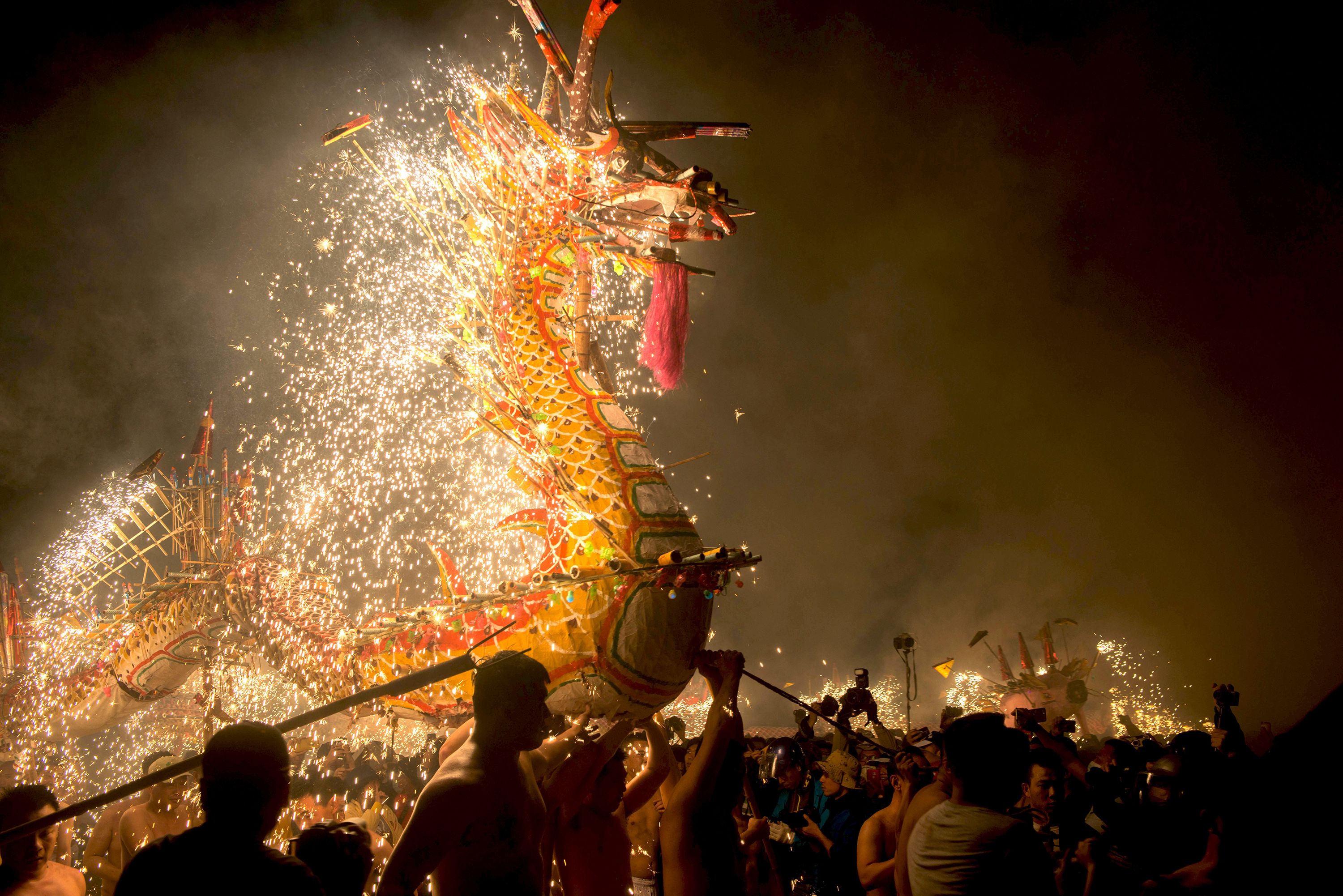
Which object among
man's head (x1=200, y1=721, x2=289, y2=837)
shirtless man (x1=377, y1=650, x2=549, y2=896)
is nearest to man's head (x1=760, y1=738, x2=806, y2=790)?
shirtless man (x1=377, y1=650, x2=549, y2=896)

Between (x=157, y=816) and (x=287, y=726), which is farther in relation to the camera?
(x=157, y=816)

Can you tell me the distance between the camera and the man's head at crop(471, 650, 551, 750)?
6.28 feet

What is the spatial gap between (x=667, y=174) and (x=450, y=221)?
1635 millimetres

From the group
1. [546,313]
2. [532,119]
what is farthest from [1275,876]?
[532,119]

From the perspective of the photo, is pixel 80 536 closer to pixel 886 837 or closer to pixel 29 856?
pixel 29 856

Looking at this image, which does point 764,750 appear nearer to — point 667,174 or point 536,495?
point 536,495

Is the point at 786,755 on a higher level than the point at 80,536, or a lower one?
lower

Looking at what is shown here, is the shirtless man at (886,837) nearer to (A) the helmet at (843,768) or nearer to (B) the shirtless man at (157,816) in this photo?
(A) the helmet at (843,768)

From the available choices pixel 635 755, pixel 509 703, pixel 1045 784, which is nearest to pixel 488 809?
pixel 509 703

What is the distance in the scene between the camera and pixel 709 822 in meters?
2.23

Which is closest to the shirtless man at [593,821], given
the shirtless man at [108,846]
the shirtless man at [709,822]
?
the shirtless man at [709,822]

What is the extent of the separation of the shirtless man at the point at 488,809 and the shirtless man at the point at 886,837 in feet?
5.37

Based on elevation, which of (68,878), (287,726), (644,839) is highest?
(287,726)

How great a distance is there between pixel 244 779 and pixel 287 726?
0.68 feet
